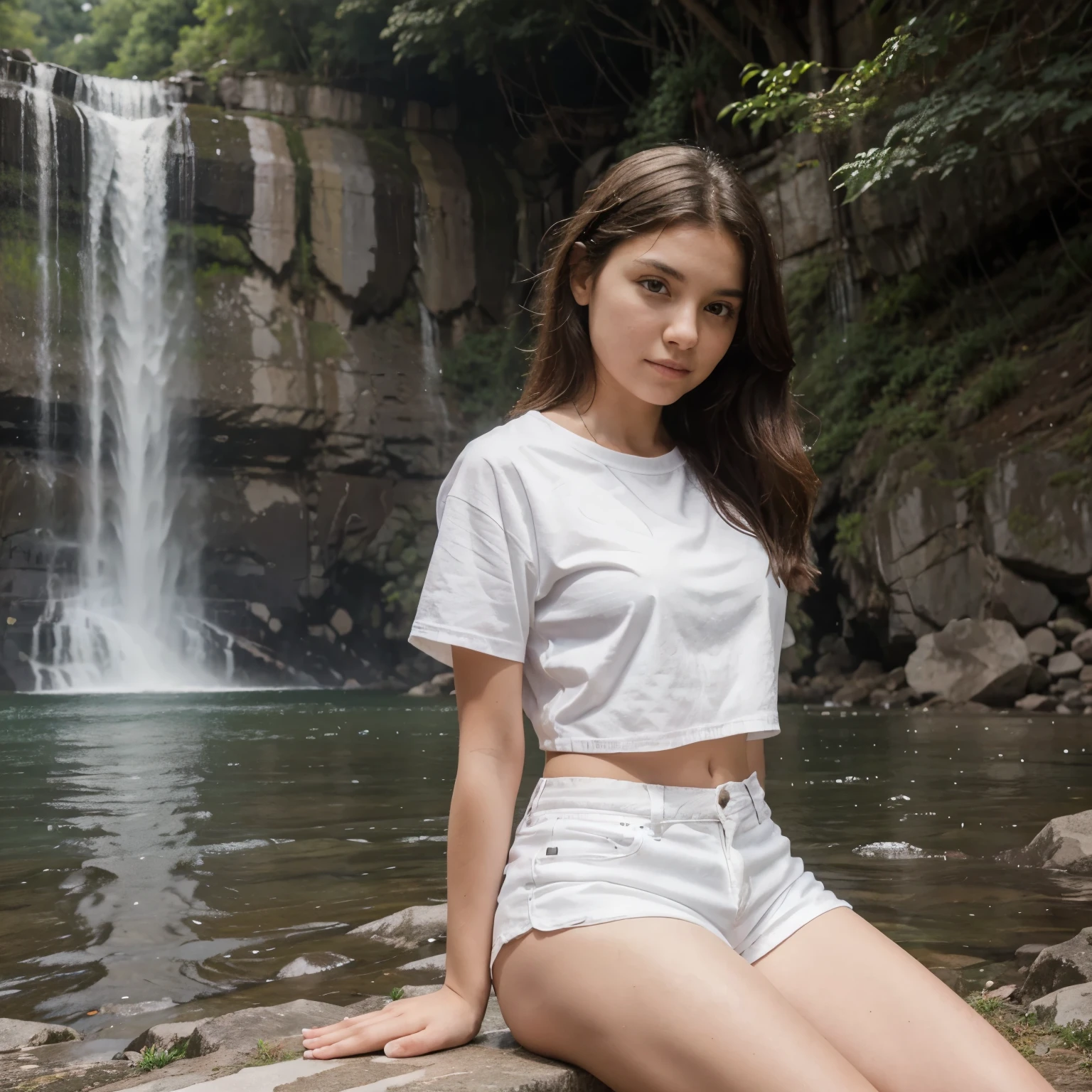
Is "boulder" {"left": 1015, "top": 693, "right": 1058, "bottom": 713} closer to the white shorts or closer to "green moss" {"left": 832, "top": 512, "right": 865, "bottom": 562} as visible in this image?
"green moss" {"left": 832, "top": 512, "right": 865, "bottom": 562}

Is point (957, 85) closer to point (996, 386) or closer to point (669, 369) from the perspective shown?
point (996, 386)

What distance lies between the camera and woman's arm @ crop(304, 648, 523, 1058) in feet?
5.53

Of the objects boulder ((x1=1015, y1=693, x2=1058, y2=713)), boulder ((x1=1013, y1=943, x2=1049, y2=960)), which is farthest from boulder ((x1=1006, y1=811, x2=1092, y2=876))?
boulder ((x1=1015, y1=693, x2=1058, y2=713))

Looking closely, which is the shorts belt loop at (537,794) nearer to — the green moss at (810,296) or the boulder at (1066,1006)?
the boulder at (1066,1006)

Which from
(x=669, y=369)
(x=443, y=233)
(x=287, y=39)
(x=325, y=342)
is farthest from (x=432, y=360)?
(x=669, y=369)

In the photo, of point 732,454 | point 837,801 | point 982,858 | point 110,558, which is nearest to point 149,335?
point 110,558

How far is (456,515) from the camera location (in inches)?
73.0

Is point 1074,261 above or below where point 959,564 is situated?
above

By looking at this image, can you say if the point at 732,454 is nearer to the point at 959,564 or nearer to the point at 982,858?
the point at 982,858

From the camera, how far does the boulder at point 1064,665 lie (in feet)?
40.8

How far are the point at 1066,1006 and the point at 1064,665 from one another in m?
10.5

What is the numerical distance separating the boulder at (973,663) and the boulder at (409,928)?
31.2 ft

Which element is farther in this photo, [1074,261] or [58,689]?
[58,689]

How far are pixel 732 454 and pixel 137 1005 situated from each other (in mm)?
2520
